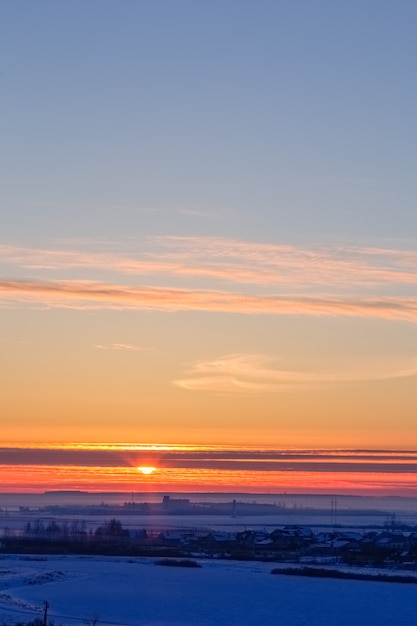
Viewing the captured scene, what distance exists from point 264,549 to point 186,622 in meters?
42.4

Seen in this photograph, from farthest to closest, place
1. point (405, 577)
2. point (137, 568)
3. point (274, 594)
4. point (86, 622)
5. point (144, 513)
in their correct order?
1. point (144, 513)
2. point (137, 568)
3. point (405, 577)
4. point (274, 594)
5. point (86, 622)

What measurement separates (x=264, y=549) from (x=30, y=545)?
15.5 m

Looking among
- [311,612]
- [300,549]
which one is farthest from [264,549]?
[311,612]

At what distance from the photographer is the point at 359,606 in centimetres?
3347

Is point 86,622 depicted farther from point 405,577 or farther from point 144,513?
point 144,513

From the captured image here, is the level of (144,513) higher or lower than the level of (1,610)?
higher

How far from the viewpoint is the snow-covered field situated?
30.0m

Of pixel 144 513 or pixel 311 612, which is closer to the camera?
pixel 311 612

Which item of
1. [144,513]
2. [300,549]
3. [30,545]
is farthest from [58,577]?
[144,513]

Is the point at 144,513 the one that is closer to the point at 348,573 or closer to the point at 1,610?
the point at 348,573

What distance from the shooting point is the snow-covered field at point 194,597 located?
98.4ft

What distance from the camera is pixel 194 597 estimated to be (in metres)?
35.4

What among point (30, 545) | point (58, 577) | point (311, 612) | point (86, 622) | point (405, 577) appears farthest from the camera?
point (30, 545)

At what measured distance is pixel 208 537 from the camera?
254ft
